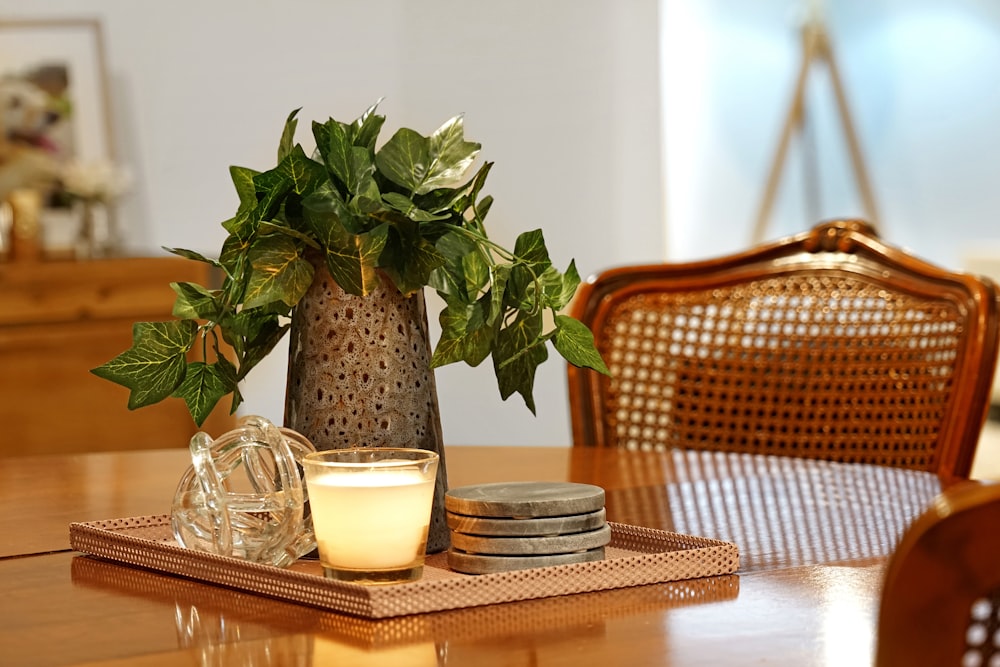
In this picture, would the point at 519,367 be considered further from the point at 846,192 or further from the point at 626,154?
the point at 846,192

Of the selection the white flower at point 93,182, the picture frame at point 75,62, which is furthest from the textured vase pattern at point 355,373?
the picture frame at point 75,62

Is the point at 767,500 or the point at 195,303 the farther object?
the point at 767,500

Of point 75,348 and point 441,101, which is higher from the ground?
point 441,101

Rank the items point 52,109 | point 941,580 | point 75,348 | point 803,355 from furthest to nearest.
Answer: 1. point 52,109
2. point 75,348
3. point 803,355
4. point 941,580

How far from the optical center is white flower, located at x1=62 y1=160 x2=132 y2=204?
11.2 ft

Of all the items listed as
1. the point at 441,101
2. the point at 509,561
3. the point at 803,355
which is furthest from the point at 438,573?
the point at 441,101

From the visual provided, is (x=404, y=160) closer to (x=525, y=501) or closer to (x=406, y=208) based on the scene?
(x=406, y=208)

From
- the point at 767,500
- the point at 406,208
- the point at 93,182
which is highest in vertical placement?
the point at 93,182

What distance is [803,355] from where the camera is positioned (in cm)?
172

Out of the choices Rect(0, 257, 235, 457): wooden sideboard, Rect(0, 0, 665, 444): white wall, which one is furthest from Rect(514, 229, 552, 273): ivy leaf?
Rect(0, 0, 665, 444): white wall

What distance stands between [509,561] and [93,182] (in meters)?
2.83

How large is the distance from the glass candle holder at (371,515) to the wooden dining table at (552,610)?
39mm

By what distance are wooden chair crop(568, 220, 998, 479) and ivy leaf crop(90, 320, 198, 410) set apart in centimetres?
84

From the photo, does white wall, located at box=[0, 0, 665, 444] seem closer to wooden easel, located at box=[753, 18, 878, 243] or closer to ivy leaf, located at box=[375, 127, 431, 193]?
wooden easel, located at box=[753, 18, 878, 243]
